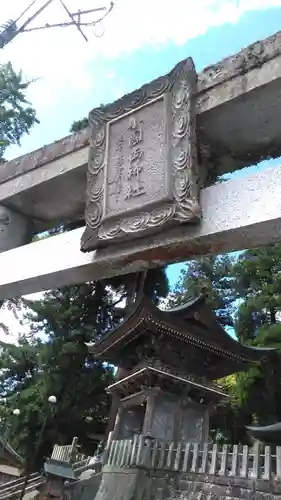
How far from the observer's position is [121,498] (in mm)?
8828

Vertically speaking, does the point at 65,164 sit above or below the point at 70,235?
above

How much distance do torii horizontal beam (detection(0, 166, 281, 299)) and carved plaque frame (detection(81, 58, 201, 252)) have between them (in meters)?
0.06

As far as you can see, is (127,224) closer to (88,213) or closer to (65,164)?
(88,213)

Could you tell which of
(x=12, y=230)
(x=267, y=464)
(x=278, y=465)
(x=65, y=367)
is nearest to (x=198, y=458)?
(x=267, y=464)

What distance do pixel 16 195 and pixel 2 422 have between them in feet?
58.7

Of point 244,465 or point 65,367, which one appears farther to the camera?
point 65,367

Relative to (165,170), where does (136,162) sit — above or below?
above

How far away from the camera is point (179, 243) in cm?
200

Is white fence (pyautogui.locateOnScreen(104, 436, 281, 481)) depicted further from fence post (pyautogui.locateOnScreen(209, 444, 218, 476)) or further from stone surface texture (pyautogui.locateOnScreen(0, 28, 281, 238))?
stone surface texture (pyautogui.locateOnScreen(0, 28, 281, 238))

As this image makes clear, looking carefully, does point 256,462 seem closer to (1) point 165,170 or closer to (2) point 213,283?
(1) point 165,170

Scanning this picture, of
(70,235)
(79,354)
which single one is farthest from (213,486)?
(79,354)

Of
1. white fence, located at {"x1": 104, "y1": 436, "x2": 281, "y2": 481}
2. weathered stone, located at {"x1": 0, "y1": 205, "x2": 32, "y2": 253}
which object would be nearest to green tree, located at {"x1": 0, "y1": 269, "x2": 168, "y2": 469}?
white fence, located at {"x1": 104, "y1": 436, "x2": 281, "y2": 481}

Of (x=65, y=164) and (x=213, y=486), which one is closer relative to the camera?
(x=65, y=164)

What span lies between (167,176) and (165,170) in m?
0.05
